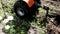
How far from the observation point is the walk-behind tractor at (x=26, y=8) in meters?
5.96

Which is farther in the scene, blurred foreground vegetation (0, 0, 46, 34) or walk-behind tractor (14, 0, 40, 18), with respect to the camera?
walk-behind tractor (14, 0, 40, 18)

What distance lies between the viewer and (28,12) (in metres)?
6.14

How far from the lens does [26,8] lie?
606cm

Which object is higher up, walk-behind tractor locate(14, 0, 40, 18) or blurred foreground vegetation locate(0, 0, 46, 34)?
walk-behind tractor locate(14, 0, 40, 18)

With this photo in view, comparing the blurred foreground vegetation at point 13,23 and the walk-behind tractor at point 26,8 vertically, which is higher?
the walk-behind tractor at point 26,8

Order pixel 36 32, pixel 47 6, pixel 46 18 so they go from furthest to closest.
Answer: pixel 47 6
pixel 46 18
pixel 36 32

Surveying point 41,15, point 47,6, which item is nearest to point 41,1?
point 47,6

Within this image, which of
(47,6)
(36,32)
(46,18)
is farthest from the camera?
(47,6)

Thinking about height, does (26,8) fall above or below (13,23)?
above

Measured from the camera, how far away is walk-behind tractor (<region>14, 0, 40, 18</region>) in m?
5.96

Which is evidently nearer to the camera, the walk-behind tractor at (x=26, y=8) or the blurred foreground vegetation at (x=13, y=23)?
the blurred foreground vegetation at (x=13, y=23)

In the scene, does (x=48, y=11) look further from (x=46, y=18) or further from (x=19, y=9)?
(x=19, y=9)

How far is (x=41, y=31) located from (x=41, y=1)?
1.64 metres

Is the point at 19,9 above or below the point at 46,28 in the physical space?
above
